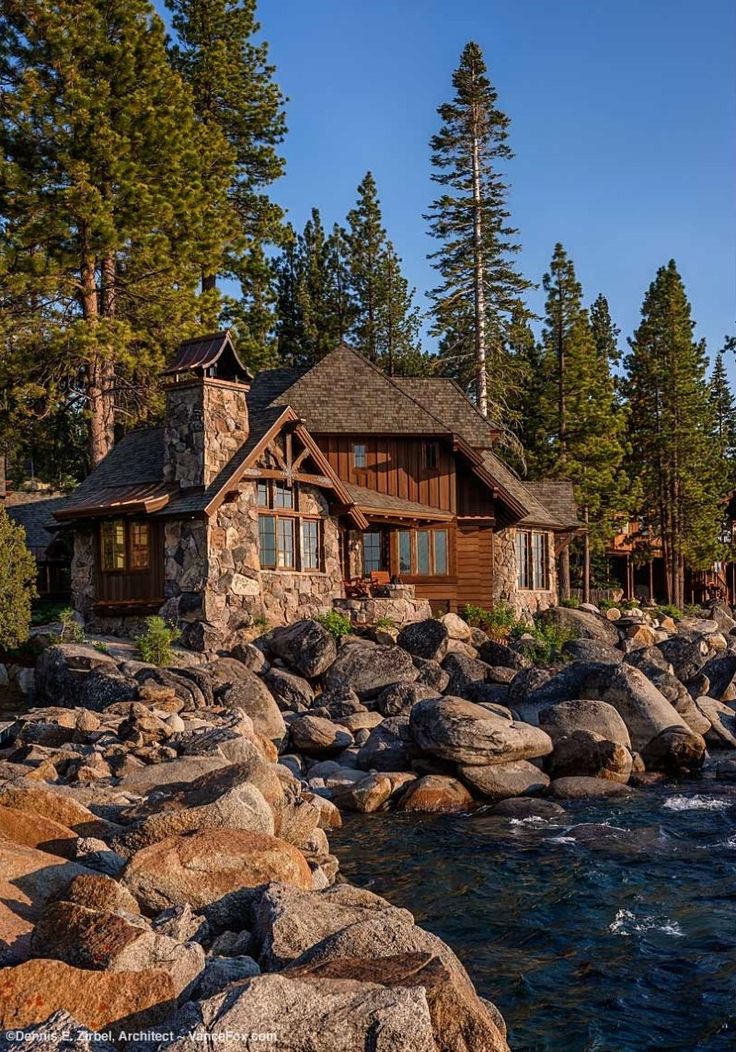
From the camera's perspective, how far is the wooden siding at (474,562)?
105 ft

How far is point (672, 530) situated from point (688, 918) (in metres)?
39.1

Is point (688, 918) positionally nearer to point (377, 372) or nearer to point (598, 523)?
point (377, 372)

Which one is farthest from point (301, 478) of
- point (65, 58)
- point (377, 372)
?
point (65, 58)

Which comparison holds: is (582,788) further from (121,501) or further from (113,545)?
(113,545)

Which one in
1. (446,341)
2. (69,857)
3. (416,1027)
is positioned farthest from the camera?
(446,341)

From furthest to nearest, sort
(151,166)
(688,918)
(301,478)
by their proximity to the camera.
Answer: (151,166) → (301,478) → (688,918)

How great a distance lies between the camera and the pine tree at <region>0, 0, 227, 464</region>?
27312mm

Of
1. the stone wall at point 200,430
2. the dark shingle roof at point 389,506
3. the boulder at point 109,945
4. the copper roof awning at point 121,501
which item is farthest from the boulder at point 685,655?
the boulder at point 109,945

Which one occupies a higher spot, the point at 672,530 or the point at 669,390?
the point at 669,390

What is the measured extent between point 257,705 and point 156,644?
3.11 metres

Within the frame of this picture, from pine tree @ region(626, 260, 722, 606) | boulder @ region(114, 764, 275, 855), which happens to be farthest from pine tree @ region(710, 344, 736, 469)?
boulder @ region(114, 764, 275, 855)

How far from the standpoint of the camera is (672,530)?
48219 mm

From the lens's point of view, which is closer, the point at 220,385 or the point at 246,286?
the point at 220,385

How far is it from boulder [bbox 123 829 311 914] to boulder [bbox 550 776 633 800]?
8.66 meters
